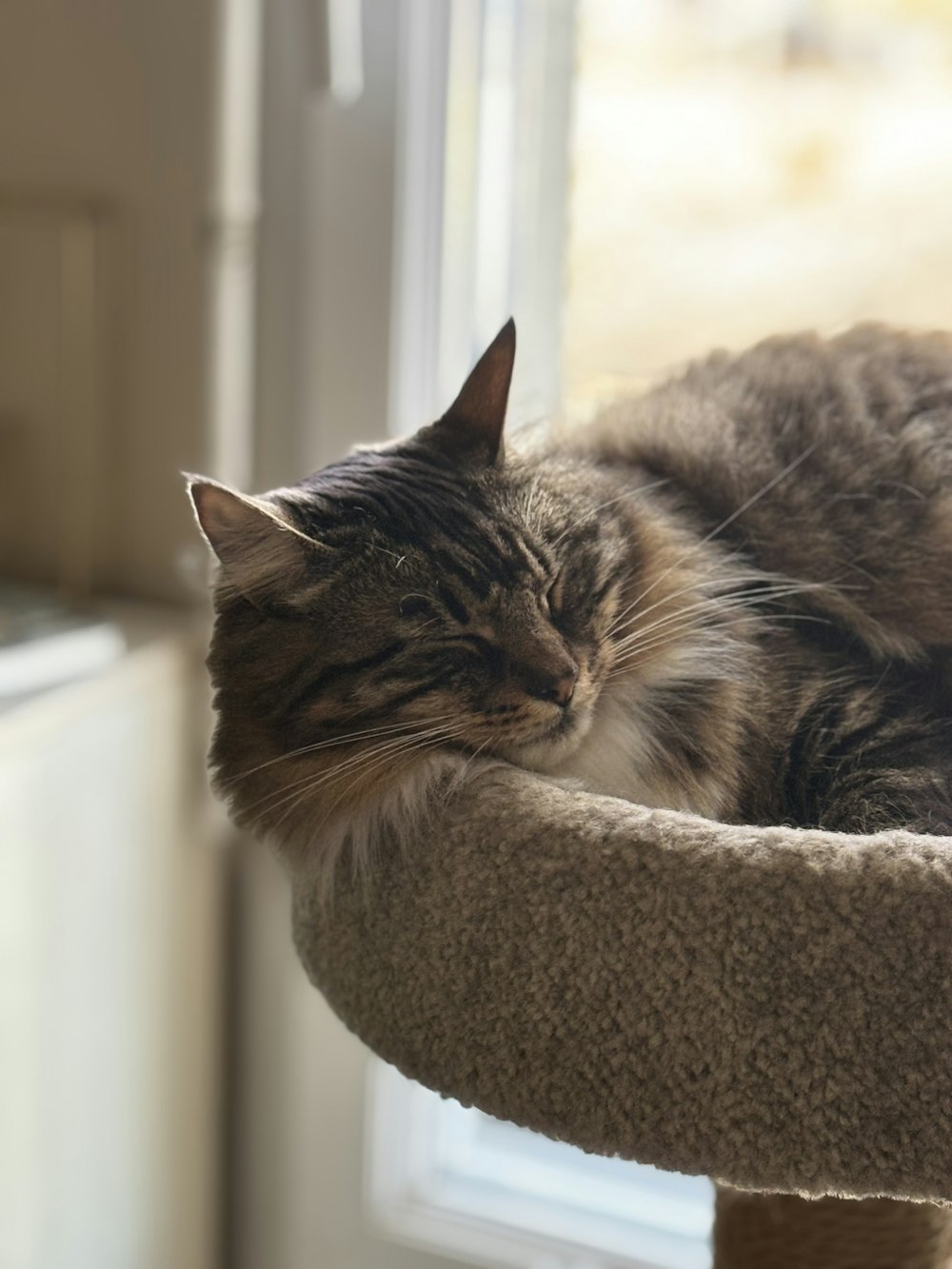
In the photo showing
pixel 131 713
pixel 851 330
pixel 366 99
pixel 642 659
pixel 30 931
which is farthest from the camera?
pixel 366 99

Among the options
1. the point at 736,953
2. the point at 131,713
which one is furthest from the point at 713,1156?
the point at 131,713

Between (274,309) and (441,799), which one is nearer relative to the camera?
(441,799)

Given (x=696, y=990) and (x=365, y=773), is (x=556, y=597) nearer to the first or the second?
(x=365, y=773)

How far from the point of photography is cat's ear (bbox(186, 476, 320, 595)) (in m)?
0.92

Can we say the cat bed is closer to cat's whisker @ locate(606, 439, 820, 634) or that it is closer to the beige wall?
cat's whisker @ locate(606, 439, 820, 634)

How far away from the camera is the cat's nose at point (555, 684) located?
37.6 inches

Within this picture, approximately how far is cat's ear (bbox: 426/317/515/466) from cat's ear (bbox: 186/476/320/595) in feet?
0.60

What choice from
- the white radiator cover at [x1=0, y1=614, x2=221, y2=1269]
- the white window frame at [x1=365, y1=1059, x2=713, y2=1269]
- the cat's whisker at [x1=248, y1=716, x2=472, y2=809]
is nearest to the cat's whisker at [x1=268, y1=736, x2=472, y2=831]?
the cat's whisker at [x1=248, y1=716, x2=472, y2=809]

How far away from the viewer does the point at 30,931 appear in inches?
56.7

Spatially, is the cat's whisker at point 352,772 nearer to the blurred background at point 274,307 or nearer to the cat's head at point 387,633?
the cat's head at point 387,633

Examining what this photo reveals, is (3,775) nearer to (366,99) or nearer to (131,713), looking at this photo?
(131,713)

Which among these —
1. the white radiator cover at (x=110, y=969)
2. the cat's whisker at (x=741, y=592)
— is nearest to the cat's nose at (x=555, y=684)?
the cat's whisker at (x=741, y=592)

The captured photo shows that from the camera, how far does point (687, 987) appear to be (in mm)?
795

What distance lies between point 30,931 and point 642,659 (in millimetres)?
784
